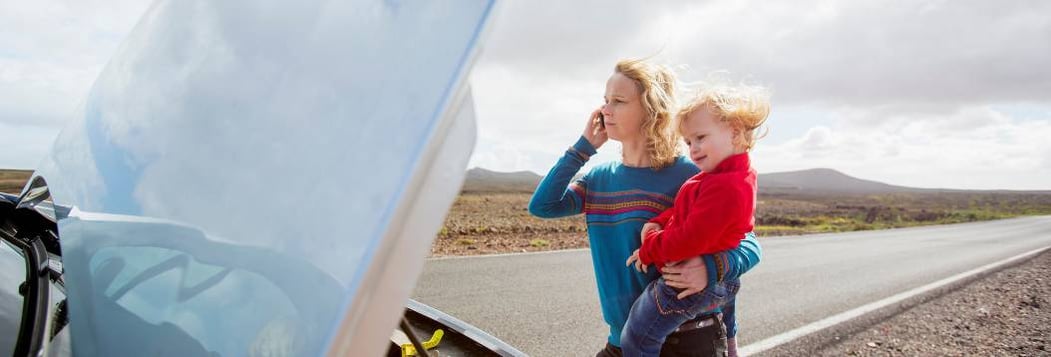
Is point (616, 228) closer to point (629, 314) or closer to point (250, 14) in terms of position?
point (629, 314)

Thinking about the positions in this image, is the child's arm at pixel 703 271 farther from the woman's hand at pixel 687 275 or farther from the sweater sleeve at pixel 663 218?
the sweater sleeve at pixel 663 218

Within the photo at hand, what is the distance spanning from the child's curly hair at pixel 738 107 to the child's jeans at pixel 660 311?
46 centimetres

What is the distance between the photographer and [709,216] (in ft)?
5.21

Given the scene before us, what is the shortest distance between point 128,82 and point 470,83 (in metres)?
0.84

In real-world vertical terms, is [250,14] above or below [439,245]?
below

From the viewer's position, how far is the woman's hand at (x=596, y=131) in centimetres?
198

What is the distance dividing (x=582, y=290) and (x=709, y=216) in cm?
473

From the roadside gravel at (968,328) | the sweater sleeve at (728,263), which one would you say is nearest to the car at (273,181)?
the sweater sleeve at (728,263)

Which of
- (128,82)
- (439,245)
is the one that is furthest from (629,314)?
(439,245)

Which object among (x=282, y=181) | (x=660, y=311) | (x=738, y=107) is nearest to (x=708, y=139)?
(x=738, y=107)

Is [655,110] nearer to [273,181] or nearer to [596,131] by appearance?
[596,131]

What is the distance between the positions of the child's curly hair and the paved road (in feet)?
8.84

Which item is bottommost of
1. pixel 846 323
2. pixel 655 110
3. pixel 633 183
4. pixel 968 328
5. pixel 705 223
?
pixel 968 328

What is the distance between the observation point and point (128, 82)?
3.50ft
